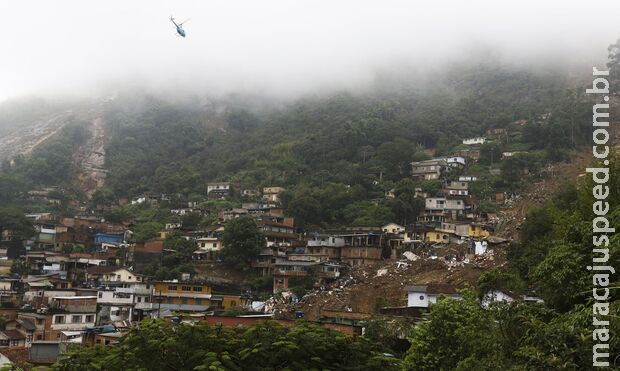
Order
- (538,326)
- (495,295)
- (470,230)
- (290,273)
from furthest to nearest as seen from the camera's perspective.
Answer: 1. (470,230)
2. (290,273)
3. (495,295)
4. (538,326)

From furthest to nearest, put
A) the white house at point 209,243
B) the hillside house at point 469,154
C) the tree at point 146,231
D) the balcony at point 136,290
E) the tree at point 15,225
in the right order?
the hillside house at point 469,154
the tree at point 146,231
the tree at point 15,225
the white house at point 209,243
the balcony at point 136,290

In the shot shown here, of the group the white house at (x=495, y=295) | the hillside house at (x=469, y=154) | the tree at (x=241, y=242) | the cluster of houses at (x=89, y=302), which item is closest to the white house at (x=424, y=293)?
the white house at (x=495, y=295)

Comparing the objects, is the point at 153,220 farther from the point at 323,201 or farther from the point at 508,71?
the point at 508,71

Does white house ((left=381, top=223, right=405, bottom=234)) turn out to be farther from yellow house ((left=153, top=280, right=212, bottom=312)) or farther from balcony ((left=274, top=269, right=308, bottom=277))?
yellow house ((left=153, top=280, right=212, bottom=312))

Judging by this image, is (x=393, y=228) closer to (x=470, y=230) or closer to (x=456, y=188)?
(x=470, y=230)

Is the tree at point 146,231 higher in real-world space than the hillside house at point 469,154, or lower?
lower

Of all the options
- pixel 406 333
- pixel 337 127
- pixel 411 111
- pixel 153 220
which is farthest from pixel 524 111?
pixel 406 333

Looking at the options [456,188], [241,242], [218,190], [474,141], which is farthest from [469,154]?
[241,242]

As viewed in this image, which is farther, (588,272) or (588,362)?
(588,272)

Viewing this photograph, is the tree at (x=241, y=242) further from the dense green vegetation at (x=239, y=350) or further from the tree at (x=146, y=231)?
the dense green vegetation at (x=239, y=350)
